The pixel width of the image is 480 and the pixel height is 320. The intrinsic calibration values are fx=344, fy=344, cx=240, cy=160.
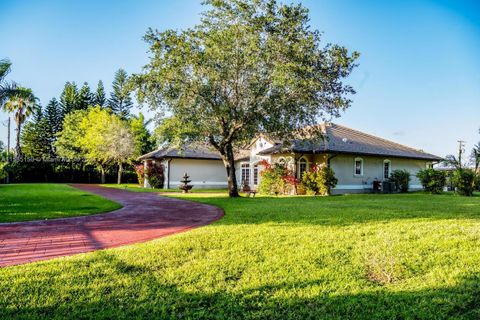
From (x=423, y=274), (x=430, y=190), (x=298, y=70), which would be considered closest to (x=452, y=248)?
(x=423, y=274)

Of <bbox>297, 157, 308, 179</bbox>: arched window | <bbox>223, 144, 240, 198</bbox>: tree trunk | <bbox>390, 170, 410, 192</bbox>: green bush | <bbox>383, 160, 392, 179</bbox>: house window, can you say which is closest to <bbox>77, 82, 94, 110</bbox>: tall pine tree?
<bbox>223, 144, 240, 198</bbox>: tree trunk

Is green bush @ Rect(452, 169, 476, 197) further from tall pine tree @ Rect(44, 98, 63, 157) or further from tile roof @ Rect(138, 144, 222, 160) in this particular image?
tall pine tree @ Rect(44, 98, 63, 157)

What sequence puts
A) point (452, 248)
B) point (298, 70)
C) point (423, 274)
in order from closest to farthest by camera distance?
point (423, 274)
point (452, 248)
point (298, 70)

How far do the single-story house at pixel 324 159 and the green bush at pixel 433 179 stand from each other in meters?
2.90

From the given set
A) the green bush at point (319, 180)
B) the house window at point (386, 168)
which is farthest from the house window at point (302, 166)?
the house window at point (386, 168)

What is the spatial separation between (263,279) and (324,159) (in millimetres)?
19649

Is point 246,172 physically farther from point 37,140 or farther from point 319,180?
point 37,140

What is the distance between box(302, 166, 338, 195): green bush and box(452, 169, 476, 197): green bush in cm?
813

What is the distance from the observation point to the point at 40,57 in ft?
63.9

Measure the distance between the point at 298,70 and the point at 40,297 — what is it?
14.1 metres

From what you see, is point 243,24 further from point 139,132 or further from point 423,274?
point 139,132

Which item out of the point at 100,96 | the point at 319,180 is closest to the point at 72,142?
the point at 100,96

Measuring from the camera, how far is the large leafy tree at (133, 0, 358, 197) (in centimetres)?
1661

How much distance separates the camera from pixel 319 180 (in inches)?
866
